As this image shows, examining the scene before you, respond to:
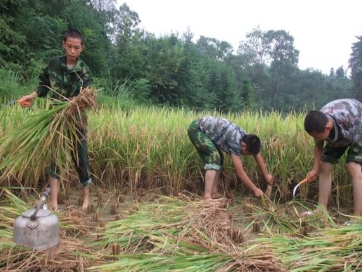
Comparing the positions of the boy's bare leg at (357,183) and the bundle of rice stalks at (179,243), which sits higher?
the boy's bare leg at (357,183)

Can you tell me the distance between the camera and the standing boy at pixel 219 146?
3070mm

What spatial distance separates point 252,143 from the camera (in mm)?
3031

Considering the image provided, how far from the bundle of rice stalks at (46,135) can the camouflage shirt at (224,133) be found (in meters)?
1.33

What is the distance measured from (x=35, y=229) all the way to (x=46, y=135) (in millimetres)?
779

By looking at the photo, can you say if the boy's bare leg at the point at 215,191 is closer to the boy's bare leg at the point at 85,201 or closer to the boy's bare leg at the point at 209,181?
the boy's bare leg at the point at 209,181

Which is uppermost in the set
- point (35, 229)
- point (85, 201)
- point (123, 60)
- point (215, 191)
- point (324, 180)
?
point (123, 60)

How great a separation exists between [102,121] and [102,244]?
6.97 ft

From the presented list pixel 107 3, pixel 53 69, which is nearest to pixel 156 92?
pixel 53 69

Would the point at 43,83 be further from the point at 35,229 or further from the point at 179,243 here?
the point at 179,243

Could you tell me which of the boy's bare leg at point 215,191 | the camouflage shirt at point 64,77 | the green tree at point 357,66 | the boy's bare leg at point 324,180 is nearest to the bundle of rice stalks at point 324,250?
the boy's bare leg at point 324,180

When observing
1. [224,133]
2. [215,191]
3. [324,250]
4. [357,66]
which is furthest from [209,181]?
[357,66]

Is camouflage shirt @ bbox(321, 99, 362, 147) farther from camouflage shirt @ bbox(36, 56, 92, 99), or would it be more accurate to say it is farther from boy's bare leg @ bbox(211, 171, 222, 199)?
camouflage shirt @ bbox(36, 56, 92, 99)

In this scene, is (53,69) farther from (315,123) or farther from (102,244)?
(315,123)

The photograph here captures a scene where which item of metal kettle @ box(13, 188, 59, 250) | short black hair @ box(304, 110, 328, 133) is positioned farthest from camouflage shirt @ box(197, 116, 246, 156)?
metal kettle @ box(13, 188, 59, 250)
